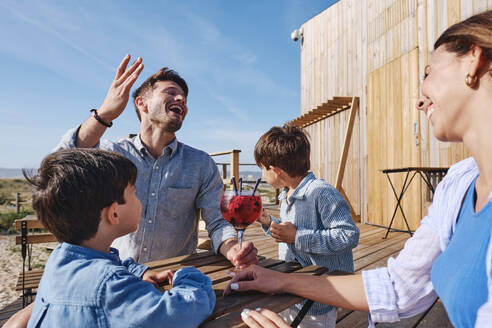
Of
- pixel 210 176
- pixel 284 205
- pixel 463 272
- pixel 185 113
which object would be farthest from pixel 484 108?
pixel 185 113

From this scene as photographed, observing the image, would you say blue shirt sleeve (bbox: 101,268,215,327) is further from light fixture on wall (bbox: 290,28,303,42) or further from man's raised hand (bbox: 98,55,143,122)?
light fixture on wall (bbox: 290,28,303,42)

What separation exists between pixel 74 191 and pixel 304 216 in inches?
44.9

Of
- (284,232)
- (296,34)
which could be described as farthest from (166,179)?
(296,34)

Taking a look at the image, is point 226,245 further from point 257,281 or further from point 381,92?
point 381,92

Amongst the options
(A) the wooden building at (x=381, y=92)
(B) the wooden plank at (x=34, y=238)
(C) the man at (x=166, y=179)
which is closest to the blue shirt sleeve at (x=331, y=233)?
(C) the man at (x=166, y=179)

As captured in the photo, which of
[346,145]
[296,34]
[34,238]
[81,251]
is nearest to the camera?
[81,251]

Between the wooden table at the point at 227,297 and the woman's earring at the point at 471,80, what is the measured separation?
2.59 feet

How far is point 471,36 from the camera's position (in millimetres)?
799

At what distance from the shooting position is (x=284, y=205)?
1921mm

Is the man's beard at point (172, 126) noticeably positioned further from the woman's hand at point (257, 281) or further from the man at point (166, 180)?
the woman's hand at point (257, 281)

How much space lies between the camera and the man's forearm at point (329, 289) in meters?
1.02

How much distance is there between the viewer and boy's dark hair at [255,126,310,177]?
5.81ft

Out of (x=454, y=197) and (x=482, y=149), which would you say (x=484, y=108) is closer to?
(x=482, y=149)

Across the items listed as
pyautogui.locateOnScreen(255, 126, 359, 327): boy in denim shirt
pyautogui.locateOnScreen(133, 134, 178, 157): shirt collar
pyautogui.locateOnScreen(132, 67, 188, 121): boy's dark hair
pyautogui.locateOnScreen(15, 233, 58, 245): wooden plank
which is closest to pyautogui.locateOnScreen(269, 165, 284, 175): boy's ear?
pyautogui.locateOnScreen(255, 126, 359, 327): boy in denim shirt
